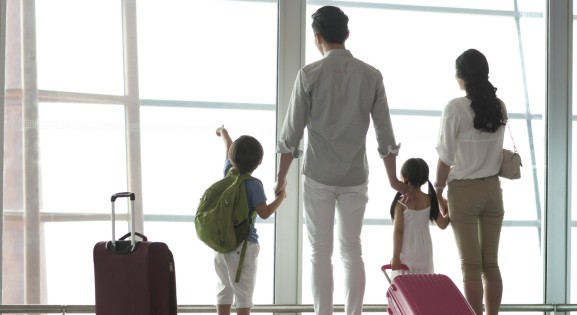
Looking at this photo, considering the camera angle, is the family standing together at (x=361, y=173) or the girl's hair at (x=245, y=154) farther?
the girl's hair at (x=245, y=154)

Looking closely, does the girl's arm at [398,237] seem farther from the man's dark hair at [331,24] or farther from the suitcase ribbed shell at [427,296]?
the man's dark hair at [331,24]

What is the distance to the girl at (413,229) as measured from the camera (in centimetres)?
418

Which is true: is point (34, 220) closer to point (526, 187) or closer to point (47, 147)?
point (47, 147)

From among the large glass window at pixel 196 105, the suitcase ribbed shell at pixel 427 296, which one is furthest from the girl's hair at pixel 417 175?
the large glass window at pixel 196 105

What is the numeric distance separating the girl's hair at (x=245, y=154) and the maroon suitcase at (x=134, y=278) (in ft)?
2.36

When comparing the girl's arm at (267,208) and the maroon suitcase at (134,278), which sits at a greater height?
the girl's arm at (267,208)

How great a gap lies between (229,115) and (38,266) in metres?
1.28

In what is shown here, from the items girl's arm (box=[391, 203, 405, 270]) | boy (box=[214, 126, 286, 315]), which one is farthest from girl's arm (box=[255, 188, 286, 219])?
girl's arm (box=[391, 203, 405, 270])

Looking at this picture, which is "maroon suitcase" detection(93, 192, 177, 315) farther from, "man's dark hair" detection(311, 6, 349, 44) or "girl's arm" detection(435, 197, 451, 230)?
"girl's arm" detection(435, 197, 451, 230)

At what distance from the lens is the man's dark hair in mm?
3938

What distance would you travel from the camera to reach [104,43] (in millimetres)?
4680

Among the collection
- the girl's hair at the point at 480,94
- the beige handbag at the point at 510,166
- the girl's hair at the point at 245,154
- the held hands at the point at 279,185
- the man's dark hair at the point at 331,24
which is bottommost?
the held hands at the point at 279,185

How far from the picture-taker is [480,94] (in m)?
4.08

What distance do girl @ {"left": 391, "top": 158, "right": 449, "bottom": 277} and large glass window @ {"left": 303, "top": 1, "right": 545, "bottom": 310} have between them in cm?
75
